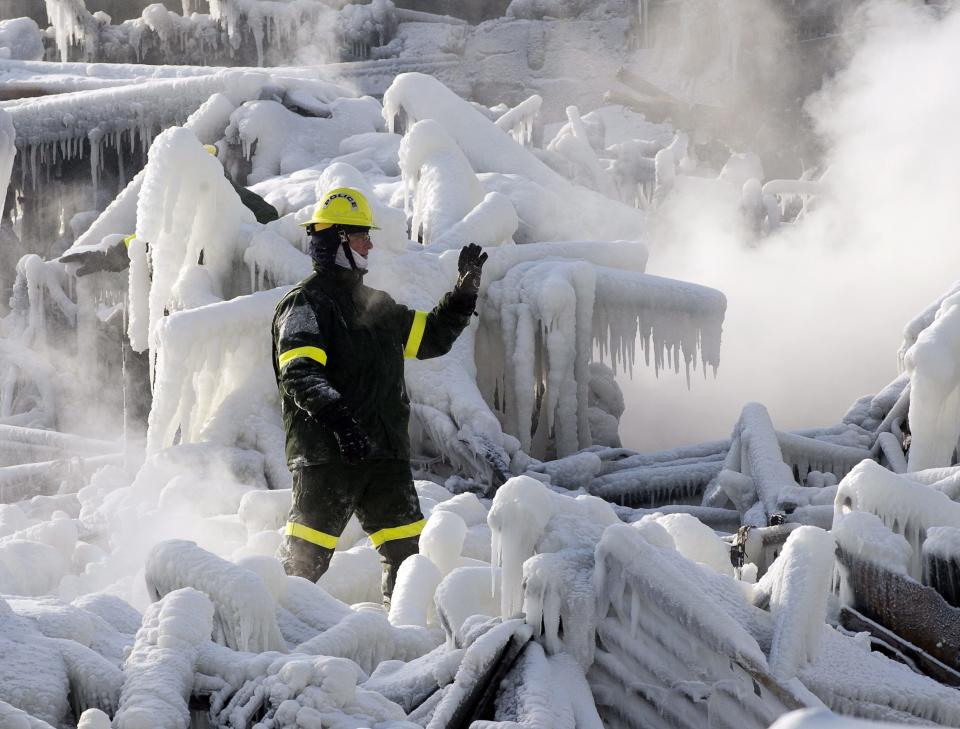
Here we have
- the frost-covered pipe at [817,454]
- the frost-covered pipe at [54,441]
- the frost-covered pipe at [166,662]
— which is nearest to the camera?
the frost-covered pipe at [166,662]

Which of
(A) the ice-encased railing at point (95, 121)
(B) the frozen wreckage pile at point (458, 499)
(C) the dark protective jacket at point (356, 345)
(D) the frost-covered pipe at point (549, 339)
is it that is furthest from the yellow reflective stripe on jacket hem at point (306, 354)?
(A) the ice-encased railing at point (95, 121)

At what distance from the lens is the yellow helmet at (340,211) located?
6016mm

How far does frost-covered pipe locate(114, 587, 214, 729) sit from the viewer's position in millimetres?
3459

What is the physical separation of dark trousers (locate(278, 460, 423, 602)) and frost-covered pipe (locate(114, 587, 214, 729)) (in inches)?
72.2

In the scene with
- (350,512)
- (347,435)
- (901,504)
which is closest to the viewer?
(901,504)

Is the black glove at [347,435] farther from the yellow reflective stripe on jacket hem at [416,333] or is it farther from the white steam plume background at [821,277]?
the white steam plume background at [821,277]

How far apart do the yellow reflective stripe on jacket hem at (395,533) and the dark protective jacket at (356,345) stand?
287mm

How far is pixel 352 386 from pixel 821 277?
41.9 ft

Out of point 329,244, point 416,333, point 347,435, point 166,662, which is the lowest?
point 347,435

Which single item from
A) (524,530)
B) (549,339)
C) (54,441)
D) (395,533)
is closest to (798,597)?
(524,530)

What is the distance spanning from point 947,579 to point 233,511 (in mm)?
4178

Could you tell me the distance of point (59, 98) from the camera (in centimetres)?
1731

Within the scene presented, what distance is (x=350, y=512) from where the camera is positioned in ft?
20.0

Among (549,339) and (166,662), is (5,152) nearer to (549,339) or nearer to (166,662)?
(166,662)
